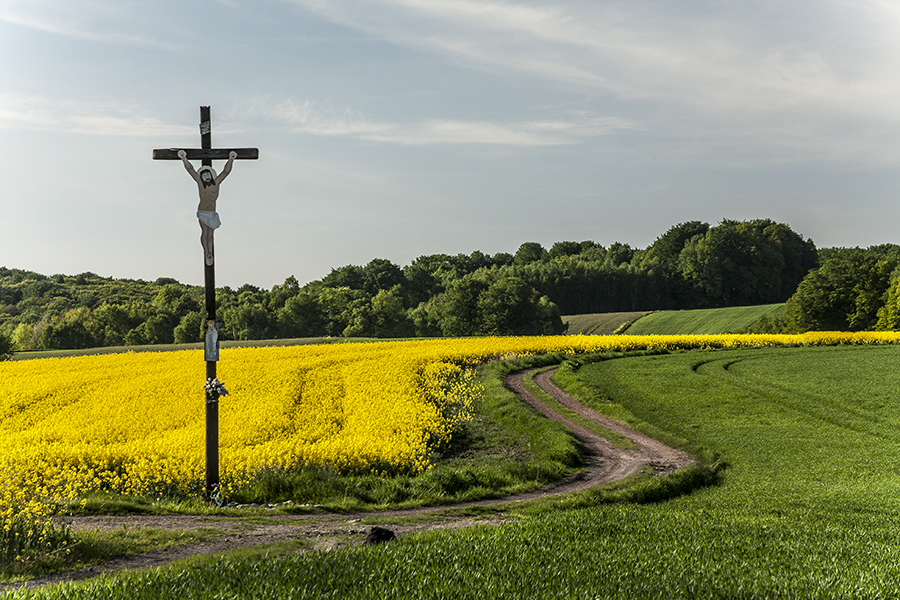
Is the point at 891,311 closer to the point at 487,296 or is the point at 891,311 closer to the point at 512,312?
the point at 512,312

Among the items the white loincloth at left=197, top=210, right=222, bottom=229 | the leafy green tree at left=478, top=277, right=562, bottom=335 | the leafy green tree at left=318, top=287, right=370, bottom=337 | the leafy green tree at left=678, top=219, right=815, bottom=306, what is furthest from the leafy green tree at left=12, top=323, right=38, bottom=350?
the leafy green tree at left=678, top=219, right=815, bottom=306

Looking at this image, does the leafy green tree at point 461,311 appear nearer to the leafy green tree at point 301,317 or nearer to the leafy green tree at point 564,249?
the leafy green tree at point 301,317

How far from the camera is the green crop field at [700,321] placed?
3573 inches

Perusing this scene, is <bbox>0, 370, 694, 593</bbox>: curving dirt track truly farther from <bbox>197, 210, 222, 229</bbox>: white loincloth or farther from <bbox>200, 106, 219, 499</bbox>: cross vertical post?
<bbox>197, 210, 222, 229</bbox>: white loincloth

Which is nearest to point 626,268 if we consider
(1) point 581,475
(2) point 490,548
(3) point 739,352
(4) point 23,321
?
(3) point 739,352

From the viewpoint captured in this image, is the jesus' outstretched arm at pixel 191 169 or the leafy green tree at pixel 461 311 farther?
the leafy green tree at pixel 461 311

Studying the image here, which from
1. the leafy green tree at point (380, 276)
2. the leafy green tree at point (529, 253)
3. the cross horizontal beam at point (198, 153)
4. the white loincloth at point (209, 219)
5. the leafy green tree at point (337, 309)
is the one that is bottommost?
the leafy green tree at point (337, 309)

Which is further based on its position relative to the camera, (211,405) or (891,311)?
(891,311)

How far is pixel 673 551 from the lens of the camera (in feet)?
28.5

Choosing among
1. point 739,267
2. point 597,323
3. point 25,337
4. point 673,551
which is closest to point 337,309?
point 25,337

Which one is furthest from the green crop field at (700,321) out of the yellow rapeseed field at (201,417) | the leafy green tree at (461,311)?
the yellow rapeseed field at (201,417)

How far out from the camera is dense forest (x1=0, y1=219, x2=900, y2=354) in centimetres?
8444

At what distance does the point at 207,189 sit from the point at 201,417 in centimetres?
1168

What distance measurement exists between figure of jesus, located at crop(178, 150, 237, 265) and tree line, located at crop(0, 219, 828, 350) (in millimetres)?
69813
